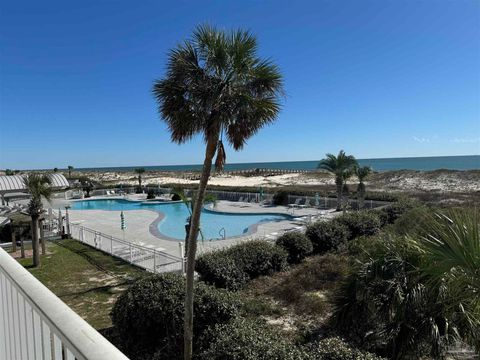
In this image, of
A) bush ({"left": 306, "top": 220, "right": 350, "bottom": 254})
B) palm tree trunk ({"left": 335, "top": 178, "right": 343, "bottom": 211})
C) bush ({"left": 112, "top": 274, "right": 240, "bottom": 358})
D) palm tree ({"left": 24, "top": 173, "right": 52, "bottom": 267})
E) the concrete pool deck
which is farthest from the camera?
palm tree trunk ({"left": 335, "top": 178, "right": 343, "bottom": 211})

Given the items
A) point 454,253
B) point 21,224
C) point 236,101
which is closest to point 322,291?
point 236,101

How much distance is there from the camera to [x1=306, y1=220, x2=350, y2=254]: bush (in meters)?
13.5

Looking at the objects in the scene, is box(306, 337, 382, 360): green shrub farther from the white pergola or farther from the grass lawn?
the white pergola

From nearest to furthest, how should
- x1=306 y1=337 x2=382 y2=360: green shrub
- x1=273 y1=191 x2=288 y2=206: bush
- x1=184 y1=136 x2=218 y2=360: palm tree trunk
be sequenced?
x1=306 y1=337 x2=382 y2=360: green shrub, x1=184 y1=136 x2=218 y2=360: palm tree trunk, x1=273 y1=191 x2=288 y2=206: bush

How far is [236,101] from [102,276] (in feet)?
26.6

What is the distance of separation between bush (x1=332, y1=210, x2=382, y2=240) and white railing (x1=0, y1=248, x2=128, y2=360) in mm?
13836

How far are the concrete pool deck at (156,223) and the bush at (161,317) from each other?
21.6ft

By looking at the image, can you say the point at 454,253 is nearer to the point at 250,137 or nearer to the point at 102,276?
the point at 250,137

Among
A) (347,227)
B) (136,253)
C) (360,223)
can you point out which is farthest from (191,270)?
(360,223)

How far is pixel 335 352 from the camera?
4.41 metres

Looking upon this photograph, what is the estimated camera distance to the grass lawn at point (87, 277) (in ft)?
27.1

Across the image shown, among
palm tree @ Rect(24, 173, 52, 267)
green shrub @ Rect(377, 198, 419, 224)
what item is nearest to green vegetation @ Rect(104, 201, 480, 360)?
palm tree @ Rect(24, 173, 52, 267)

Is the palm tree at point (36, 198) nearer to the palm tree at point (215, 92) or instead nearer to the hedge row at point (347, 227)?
the palm tree at point (215, 92)

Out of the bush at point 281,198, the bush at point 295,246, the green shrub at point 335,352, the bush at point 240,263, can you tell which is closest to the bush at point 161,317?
the green shrub at point 335,352
